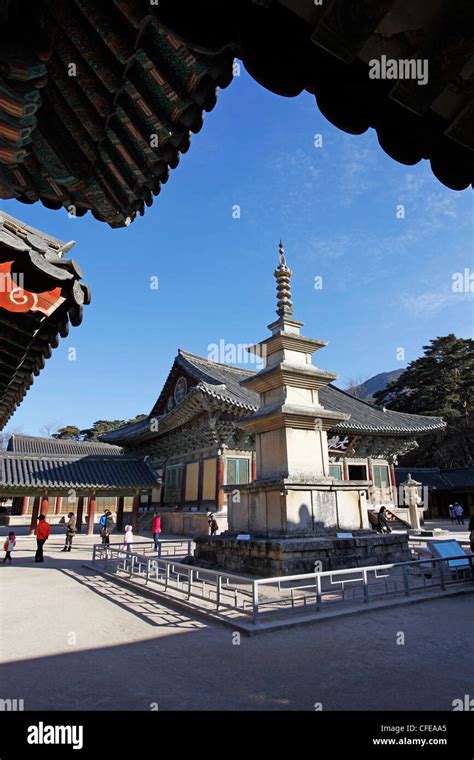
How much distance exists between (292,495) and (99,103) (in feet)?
27.5

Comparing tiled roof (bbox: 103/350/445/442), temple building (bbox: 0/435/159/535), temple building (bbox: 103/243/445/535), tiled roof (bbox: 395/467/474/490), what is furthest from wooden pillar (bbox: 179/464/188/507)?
tiled roof (bbox: 395/467/474/490)

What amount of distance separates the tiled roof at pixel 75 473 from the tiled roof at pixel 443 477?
2037 cm

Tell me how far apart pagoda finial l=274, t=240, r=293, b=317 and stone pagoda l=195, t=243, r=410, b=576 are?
0.03 m

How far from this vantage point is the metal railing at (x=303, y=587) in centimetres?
640

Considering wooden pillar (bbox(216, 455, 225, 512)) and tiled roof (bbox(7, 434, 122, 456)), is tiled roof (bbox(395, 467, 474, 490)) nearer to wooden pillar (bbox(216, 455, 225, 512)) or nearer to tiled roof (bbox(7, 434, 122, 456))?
wooden pillar (bbox(216, 455, 225, 512))

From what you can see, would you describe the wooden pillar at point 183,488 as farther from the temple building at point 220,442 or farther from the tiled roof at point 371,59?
the tiled roof at point 371,59

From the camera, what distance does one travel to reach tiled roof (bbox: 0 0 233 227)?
6.64ft

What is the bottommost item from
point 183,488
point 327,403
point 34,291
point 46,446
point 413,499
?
A: point 413,499

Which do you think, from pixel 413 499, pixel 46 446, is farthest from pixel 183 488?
pixel 46 446

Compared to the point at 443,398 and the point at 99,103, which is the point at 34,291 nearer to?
the point at 99,103

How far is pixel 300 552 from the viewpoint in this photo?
8.44 m

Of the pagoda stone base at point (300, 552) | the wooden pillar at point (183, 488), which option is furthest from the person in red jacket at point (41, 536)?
the wooden pillar at point (183, 488)

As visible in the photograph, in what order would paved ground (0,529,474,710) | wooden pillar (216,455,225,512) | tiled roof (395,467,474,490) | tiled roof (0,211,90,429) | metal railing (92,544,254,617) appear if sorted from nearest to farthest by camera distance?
tiled roof (0,211,90,429), paved ground (0,529,474,710), metal railing (92,544,254,617), wooden pillar (216,455,225,512), tiled roof (395,467,474,490)

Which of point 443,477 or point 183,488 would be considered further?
point 443,477
